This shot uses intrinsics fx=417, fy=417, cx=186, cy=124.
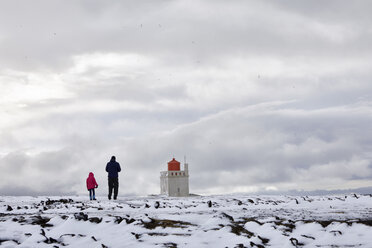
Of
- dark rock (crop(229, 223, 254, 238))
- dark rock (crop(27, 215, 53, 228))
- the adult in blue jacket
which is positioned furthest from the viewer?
the adult in blue jacket

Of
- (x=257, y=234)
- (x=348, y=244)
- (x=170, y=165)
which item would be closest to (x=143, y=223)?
(x=257, y=234)

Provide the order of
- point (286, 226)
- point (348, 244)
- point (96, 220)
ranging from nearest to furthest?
point (348, 244) → point (286, 226) → point (96, 220)

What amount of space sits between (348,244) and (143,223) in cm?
360

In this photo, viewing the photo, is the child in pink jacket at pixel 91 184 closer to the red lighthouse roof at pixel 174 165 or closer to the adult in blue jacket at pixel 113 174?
the adult in blue jacket at pixel 113 174

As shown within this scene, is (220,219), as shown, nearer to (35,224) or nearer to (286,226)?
(286,226)

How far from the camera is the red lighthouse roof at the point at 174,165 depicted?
4006 cm

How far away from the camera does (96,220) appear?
327 inches

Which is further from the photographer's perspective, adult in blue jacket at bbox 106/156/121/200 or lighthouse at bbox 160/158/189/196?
lighthouse at bbox 160/158/189/196

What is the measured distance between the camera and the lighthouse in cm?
3972

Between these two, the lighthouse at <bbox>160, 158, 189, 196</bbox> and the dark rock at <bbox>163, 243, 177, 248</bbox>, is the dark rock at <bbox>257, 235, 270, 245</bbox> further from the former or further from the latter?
the lighthouse at <bbox>160, 158, 189, 196</bbox>

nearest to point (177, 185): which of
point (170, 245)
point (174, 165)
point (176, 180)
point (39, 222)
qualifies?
point (176, 180)

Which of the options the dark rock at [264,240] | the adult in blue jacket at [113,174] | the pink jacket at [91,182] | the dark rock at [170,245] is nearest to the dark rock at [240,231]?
the dark rock at [264,240]

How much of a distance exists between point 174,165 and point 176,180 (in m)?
1.45

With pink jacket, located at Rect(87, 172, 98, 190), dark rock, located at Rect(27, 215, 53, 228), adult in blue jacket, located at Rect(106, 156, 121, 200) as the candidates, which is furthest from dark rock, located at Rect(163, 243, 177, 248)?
pink jacket, located at Rect(87, 172, 98, 190)
